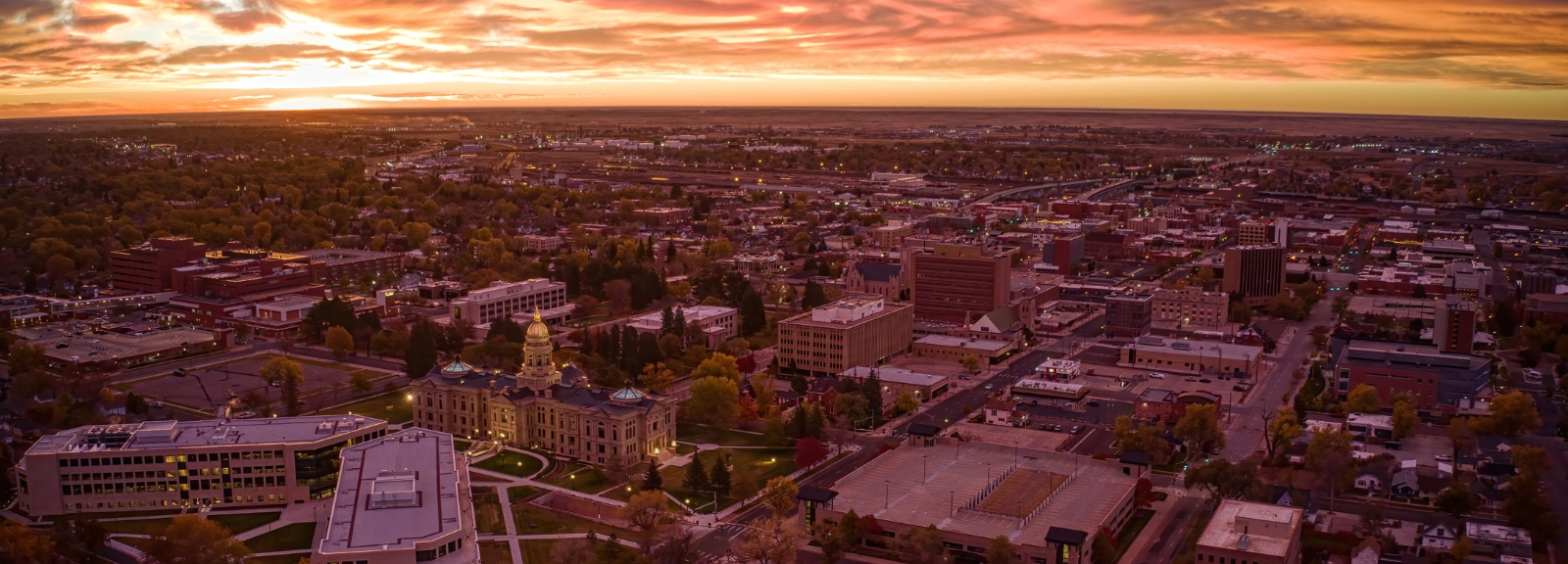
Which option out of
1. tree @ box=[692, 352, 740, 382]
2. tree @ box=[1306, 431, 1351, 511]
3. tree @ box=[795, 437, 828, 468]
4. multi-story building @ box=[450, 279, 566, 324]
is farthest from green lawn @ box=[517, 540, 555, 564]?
multi-story building @ box=[450, 279, 566, 324]

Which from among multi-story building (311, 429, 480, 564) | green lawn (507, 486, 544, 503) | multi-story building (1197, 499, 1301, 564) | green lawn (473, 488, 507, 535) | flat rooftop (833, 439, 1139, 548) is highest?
multi-story building (311, 429, 480, 564)

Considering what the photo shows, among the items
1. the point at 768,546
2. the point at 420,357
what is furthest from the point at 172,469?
the point at 768,546

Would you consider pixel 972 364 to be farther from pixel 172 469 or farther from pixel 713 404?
pixel 172 469

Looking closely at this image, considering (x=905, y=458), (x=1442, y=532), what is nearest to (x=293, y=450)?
(x=905, y=458)

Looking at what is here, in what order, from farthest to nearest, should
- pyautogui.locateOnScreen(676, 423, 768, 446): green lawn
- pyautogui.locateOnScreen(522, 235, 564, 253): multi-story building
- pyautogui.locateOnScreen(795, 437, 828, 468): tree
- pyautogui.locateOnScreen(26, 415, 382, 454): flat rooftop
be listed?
pyautogui.locateOnScreen(522, 235, 564, 253): multi-story building, pyautogui.locateOnScreen(676, 423, 768, 446): green lawn, pyautogui.locateOnScreen(795, 437, 828, 468): tree, pyautogui.locateOnScreen(26, 415, 382, 454): flat rooftop

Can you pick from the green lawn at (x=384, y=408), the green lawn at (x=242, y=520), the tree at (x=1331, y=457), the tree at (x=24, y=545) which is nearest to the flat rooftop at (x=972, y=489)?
the tree at (x=1331, y=457)

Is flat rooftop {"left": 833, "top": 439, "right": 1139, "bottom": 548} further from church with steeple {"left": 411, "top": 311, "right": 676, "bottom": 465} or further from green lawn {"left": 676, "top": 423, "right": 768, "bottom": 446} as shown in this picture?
church with steeple {"left": 411, "top": 311, "right": 676, "bottom": 465}

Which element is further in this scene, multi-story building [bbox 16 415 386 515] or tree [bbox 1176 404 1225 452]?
tree [bbox 1176 404 1225 452]
